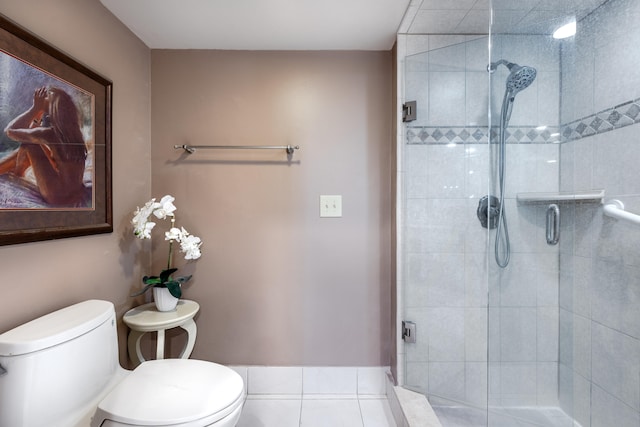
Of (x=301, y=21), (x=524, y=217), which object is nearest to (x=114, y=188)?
(x=301, y=21)

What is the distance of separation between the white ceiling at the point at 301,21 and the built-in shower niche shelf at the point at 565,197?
66cm

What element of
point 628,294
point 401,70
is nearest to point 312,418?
point 628,294

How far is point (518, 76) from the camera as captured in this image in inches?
45.7

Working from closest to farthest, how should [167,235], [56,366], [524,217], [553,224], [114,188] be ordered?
1. [56,366]
2. [553,224]
3. [524,217]
4. [114,188]
5. [167,235]

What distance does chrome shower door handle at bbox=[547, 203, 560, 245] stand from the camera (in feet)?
3.39

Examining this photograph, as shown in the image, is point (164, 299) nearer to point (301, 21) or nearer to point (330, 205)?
point (330, 205)

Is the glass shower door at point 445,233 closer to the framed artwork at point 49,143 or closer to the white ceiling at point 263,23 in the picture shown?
the white ceiling at point 263,23

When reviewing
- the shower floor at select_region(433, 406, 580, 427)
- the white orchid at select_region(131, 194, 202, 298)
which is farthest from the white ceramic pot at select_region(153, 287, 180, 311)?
the shower floor at select_region(433, 406, 580, 427)

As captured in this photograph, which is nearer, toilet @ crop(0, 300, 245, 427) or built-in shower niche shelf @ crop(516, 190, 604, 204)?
toilet @ crop(0, 300, 245, 427)

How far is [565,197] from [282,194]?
1290 mm

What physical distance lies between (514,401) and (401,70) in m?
1.66

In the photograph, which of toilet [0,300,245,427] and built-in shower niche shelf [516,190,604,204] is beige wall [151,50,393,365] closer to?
toilet [0,300,245,427]

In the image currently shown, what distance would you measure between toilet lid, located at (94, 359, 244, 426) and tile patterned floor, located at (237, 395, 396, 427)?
572 millimetres

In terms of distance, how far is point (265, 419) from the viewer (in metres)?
1.51
